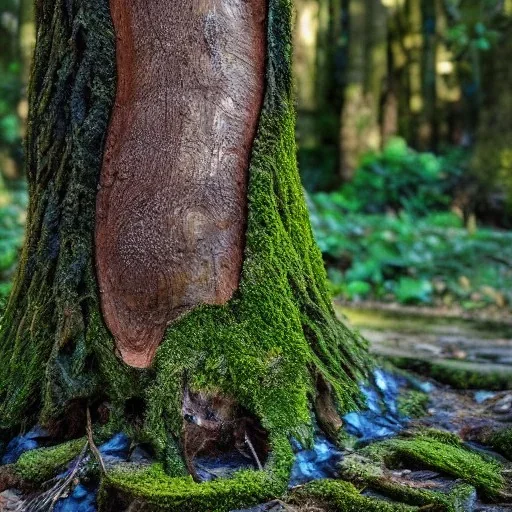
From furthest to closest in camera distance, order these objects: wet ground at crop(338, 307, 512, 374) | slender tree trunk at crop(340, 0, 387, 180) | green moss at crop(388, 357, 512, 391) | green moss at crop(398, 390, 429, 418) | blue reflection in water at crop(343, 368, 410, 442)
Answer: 1. slender tree trunk at crop(340, 0, 387, 180)
2. wet ground at crop(338, 307, 512, 374)
3. green moss at crop(388, 357, 512, 391)
4. green moss at crop(398, 390, 429, 418)
5. blue reflection in water at crop(343, 368, 410, 442)

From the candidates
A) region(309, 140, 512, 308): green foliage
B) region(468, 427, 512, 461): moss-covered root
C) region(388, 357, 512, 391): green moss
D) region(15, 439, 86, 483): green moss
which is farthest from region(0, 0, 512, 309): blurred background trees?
region(15, 439, 86, 483): green moss

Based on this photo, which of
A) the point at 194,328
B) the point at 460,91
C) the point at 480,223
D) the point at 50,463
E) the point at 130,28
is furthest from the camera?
the point at 460,91

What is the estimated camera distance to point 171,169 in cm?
228

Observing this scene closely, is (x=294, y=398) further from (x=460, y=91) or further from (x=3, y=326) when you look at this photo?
(x=460, y=91)

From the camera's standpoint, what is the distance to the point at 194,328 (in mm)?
2229

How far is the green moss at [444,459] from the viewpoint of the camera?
2.09m

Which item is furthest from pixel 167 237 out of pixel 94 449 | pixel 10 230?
pixel 10 230

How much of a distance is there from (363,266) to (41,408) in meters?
5.67

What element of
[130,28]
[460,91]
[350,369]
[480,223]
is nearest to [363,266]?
[480,223]

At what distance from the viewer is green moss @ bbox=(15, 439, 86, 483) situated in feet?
6.71

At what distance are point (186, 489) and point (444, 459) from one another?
2.80ft

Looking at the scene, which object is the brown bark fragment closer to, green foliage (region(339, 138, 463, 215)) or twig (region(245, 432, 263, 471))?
twig (region(245, 432, 263, 471))

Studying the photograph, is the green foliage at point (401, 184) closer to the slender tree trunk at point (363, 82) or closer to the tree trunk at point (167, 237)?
the slender tree trunk at point (363, 82)

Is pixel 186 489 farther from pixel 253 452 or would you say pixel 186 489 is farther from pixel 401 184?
pixel 401 184
